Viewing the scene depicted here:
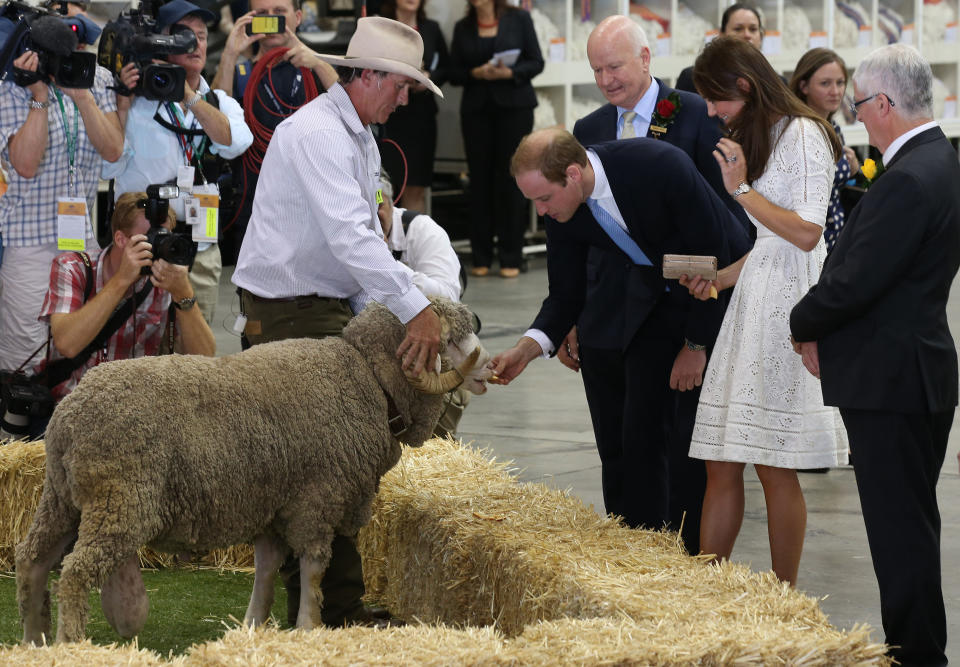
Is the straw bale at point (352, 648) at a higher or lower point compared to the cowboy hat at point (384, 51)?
lower

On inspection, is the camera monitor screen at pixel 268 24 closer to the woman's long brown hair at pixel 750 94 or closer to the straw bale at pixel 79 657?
the woman's long brown hair at pixel 750 94

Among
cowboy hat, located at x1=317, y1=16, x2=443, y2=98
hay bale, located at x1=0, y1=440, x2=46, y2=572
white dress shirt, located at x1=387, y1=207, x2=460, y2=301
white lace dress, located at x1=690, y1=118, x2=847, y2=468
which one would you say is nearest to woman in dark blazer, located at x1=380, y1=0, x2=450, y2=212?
white dress shirt, located at x1=387, y1=207, x2=460, y2=301

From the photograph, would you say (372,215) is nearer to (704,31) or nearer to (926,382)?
(926,382)

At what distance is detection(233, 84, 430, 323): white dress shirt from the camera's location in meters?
4.12

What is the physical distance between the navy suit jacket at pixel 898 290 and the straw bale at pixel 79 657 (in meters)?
1.88

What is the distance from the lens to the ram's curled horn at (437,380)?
3963 millimetres

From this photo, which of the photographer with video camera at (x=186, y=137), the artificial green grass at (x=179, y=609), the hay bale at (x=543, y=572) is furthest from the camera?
the photographer with video camera at (x=186, y=137)

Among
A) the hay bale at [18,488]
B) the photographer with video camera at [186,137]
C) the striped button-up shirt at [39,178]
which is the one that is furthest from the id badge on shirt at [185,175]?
the hay bale at [18,488]

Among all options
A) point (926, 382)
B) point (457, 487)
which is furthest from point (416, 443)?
point (926, 382)

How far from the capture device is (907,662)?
3.65 m

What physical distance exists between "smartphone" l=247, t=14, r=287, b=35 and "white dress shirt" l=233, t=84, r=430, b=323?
224cm

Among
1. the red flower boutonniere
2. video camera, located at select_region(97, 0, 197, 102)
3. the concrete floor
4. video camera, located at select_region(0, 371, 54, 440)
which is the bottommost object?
the concrete floor

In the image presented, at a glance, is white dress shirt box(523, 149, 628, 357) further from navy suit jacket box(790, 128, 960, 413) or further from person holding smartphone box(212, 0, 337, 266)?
person holding smartphone box(212, 0, 337, 266)

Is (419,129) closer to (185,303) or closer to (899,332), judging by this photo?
(185,303)
